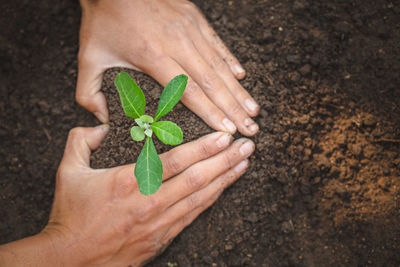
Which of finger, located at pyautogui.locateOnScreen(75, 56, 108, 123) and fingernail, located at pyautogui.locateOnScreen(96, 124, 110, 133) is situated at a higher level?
finger, located at pyautogui.locateOnScreen(75, 56, 108, 123)

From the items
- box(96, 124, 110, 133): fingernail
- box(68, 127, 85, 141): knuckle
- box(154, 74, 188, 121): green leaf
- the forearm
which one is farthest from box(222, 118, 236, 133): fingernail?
the forearm

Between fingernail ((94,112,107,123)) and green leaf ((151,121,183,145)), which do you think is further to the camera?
fingernail ((94,112,107,123))

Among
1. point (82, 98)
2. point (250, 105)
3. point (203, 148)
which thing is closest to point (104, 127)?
point (82, 98)

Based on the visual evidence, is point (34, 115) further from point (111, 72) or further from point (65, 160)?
point (111, 72)

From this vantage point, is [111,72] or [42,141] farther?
[42,141]

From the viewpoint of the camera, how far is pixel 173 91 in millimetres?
1393

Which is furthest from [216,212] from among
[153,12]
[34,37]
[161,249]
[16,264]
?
[34,37]

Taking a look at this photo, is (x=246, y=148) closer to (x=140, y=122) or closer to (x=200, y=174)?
(x=200, y=174)

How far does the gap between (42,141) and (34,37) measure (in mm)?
673

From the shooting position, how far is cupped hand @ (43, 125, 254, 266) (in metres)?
1.66

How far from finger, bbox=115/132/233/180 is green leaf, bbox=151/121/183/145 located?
26 cm

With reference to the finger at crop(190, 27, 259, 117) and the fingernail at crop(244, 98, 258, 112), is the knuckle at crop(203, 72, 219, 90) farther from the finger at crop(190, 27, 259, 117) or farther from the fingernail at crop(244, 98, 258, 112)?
the fingernail at crop(244, 98, 258, 112)

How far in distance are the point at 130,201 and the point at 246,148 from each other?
654 millimetres

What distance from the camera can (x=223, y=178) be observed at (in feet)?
5.85
